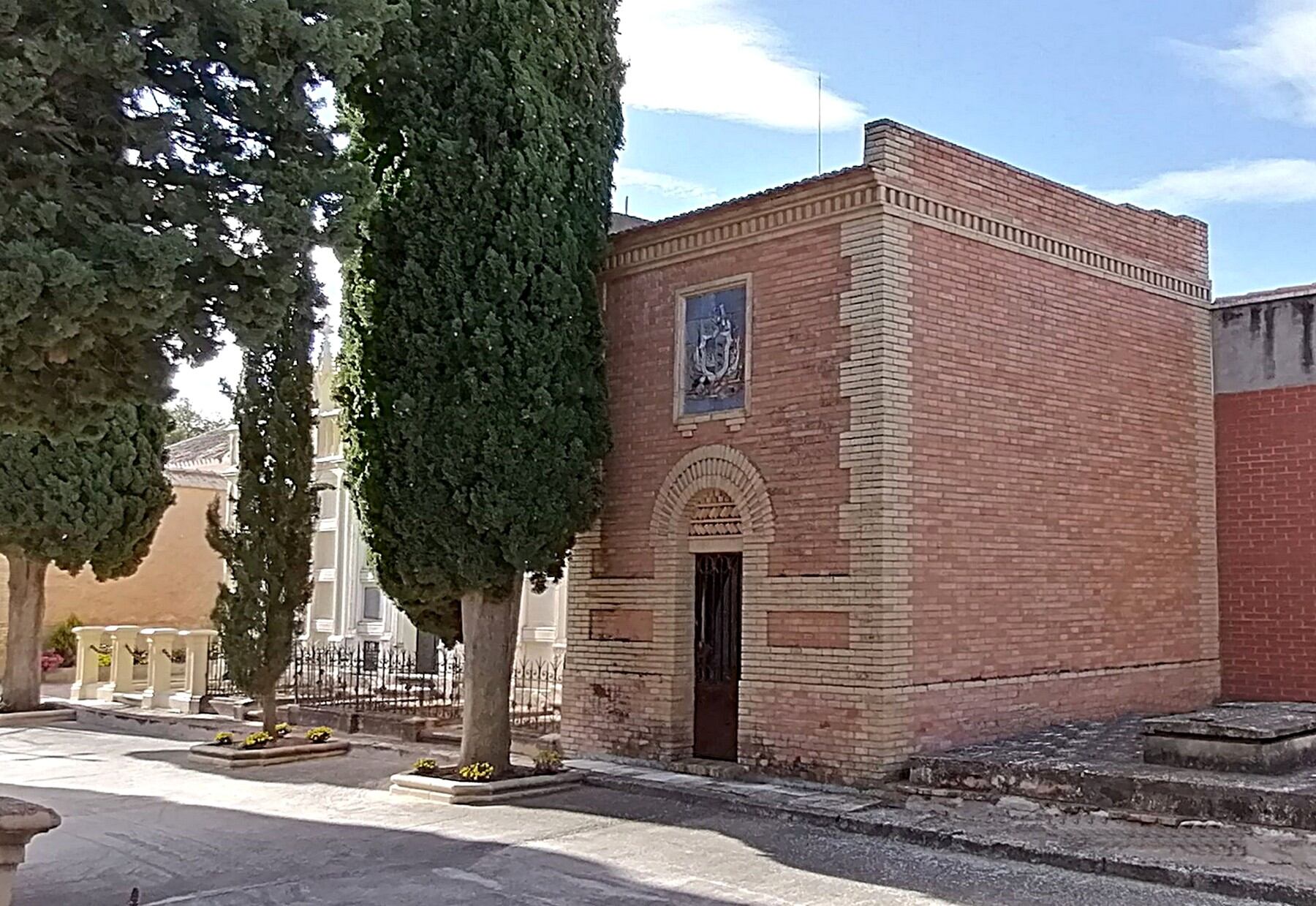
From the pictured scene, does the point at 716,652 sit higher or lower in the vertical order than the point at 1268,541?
lower

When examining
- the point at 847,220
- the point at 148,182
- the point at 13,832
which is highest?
the point at 847,220

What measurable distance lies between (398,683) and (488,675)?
687cm

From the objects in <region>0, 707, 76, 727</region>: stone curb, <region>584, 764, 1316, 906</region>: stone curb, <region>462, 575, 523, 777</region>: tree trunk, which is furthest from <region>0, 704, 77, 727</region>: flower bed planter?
<region>584, 764, 1316, 906</region>: stone curb

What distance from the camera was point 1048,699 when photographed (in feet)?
39.8

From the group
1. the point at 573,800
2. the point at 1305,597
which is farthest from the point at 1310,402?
the point at 573,800

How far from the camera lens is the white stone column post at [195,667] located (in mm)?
19750

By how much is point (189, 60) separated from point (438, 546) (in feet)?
17.6

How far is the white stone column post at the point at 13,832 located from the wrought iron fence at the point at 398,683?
829cm

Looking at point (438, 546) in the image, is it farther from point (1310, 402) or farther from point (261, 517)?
point (1310, 402)

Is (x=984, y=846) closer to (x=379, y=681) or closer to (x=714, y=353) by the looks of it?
(x=714, y=353)

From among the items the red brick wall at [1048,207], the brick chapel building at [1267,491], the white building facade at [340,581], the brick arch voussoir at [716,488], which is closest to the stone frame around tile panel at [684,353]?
the brick arch voussoir at [716,488]

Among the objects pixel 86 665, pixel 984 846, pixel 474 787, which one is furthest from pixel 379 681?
pixel 984 846

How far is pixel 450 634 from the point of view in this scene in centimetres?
1283

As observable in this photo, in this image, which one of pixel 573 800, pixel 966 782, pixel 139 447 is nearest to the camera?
pixel 966 782
